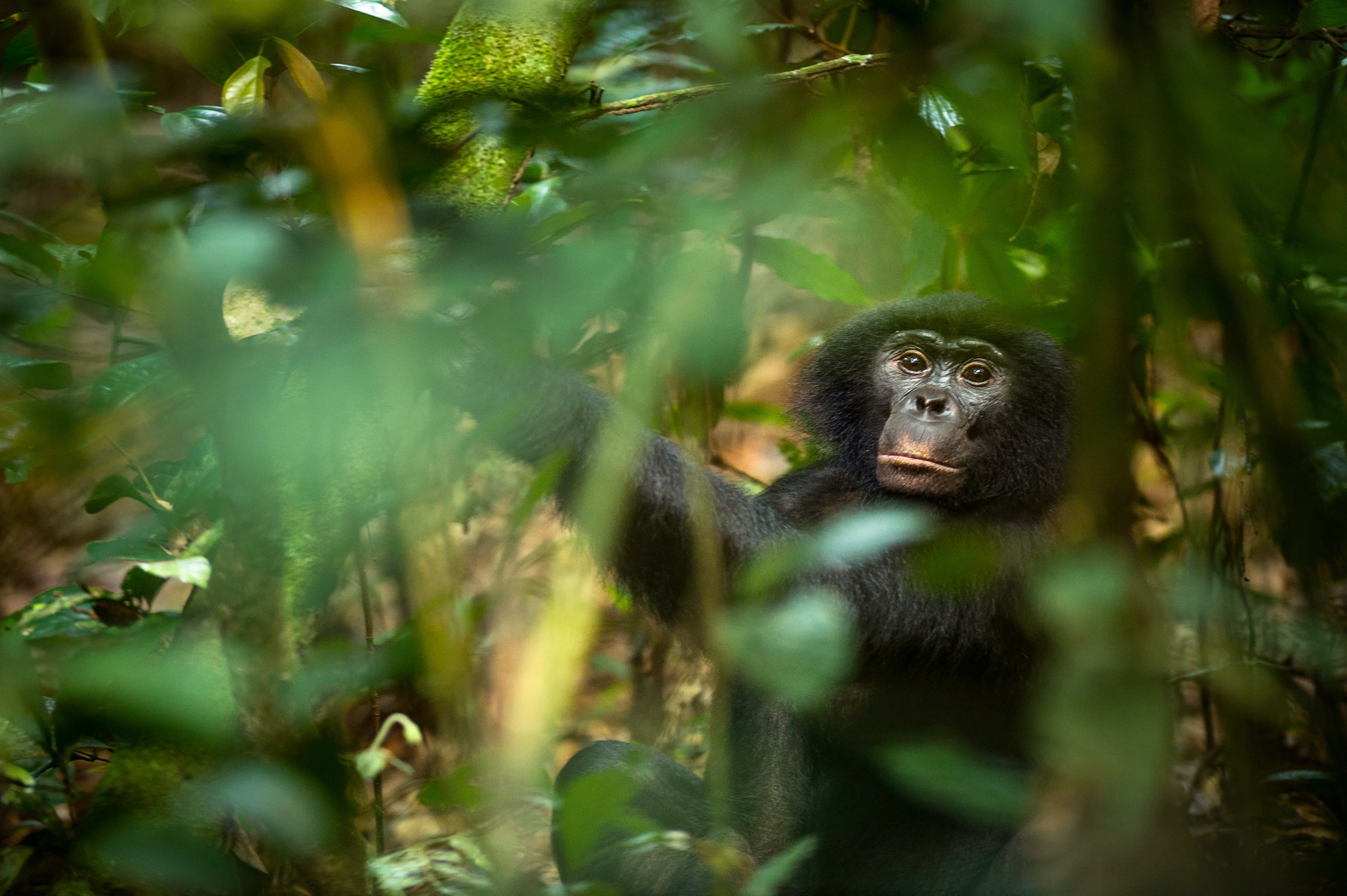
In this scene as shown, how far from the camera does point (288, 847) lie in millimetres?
1035

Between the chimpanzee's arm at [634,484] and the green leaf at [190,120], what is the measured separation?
844 millimetres

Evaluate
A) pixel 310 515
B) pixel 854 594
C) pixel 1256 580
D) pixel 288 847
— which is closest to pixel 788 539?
pixel 854 594

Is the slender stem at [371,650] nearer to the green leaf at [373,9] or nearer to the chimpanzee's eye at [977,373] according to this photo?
the green leaf at [373,9]

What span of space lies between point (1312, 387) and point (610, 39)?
7.33 feet

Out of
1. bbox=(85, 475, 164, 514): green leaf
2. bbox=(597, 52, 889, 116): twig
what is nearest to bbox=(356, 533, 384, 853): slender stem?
bbox=(85, 475, 164, 514): green leaf

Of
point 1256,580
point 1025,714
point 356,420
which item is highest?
point 356,420

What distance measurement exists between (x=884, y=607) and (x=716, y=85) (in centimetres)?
183

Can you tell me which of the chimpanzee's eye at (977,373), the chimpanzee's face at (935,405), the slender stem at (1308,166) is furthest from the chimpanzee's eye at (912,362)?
the slender stem at (1308,166)

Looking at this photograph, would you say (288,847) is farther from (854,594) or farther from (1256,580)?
(1256,580)

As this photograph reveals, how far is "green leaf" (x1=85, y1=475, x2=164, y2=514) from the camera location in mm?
2131

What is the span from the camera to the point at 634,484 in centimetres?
257

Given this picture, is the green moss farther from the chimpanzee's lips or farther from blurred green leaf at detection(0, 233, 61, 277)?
the chimpanzee's lips

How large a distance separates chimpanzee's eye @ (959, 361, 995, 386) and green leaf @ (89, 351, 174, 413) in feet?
7.98

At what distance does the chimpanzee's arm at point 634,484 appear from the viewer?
2545 mm
